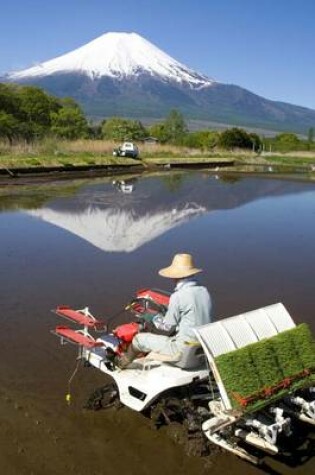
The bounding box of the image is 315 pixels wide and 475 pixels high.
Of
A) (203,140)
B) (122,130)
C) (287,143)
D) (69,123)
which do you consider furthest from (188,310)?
(287,143)

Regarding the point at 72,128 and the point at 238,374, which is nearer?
the point at 238,374

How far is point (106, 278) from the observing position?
10555mm

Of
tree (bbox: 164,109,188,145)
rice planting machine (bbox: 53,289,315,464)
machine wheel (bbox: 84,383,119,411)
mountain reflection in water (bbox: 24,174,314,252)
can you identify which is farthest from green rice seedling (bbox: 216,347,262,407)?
tree (bbox: 164,109,188,145)

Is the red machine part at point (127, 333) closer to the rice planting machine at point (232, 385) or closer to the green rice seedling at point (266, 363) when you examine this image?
the rice planting machine at point (232, 385)

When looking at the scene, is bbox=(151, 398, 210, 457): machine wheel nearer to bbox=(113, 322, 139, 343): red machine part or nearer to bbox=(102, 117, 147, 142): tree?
bbox=(113, 322, 139, 343): red machine part

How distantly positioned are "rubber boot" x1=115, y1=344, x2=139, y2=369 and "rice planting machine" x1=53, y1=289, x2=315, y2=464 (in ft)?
0.14

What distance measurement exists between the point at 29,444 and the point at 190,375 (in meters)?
1.53

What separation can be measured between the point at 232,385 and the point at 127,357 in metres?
1.31

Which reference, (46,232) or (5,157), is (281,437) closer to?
(46,232)

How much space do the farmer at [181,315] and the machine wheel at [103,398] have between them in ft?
1.87

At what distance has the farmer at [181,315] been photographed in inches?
217

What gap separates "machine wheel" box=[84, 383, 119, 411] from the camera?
599 centimetres

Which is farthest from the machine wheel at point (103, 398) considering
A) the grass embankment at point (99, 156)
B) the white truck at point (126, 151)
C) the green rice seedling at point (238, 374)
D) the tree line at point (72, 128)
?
the white truck at point (126, 151)

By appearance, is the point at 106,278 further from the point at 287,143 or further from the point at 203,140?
the point at 287,143
